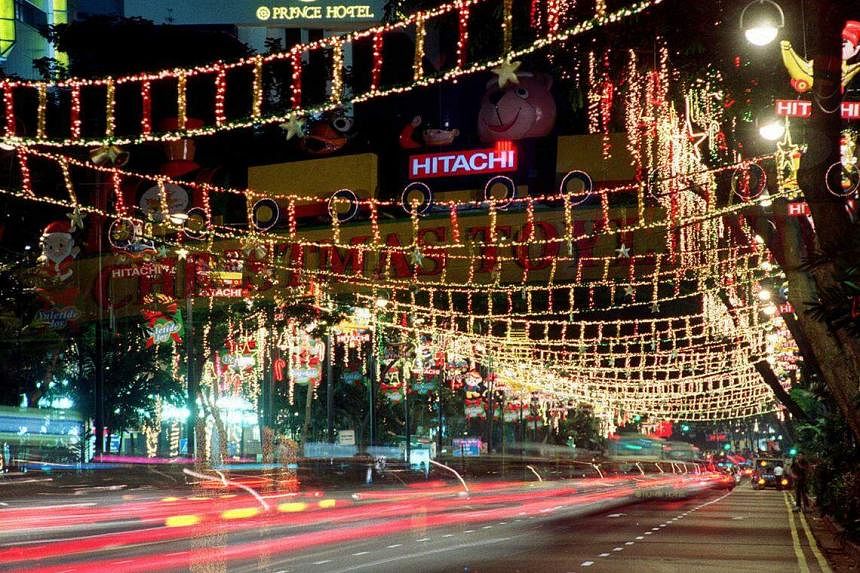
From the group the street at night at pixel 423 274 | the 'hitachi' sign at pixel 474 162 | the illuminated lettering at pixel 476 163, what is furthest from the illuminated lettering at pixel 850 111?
the illuminated lettering at pixel 476 163

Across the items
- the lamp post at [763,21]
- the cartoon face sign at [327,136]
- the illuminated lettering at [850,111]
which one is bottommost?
the illuminated lettering at [850,111]

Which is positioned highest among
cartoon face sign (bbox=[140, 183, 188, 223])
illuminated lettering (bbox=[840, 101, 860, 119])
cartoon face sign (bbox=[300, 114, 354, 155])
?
cartoon face sign (bbox=[300, 114, 354, 155])

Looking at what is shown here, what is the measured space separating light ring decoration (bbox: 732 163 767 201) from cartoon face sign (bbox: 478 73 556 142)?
A: 32372 mm

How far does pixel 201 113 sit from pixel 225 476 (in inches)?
1331

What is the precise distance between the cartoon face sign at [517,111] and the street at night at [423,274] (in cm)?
12

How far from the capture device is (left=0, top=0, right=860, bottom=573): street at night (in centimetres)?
1620

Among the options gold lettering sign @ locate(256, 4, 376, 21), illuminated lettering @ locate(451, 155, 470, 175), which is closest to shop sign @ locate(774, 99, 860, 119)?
illuminated lettering @ locate(451, 155, 470, 175)

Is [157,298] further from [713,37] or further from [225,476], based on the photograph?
[713,37]

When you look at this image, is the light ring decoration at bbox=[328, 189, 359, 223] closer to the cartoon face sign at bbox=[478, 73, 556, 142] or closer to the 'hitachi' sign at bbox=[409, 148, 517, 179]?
the 'hitachi' sign at bbox=[409, 148, 517, 179]

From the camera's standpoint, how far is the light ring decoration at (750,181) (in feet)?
57.5

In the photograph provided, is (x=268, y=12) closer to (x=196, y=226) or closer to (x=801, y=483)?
(x=196, y=226)

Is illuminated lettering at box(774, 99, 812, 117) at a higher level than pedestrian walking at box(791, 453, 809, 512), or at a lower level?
higher

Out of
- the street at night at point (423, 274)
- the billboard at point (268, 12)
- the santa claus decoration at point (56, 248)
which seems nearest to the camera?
the street at night at point (423, 274)

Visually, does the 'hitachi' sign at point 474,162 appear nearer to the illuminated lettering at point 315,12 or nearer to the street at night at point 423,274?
the street at night at point 423,274
